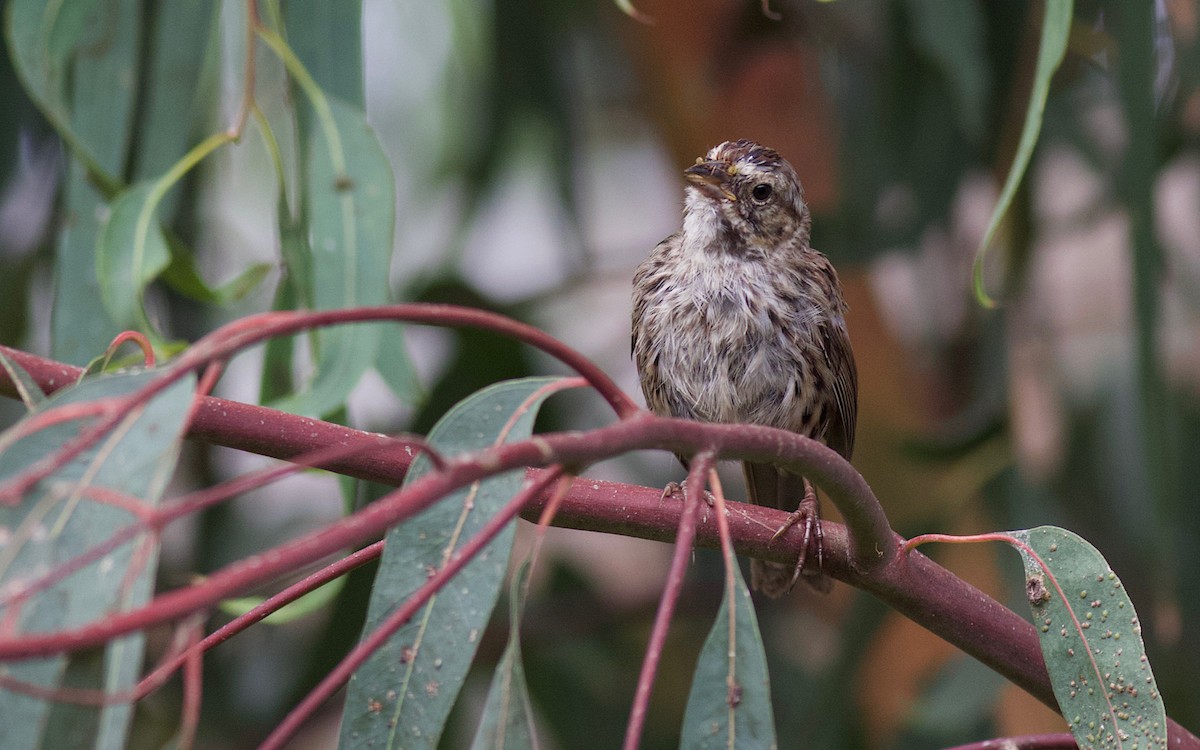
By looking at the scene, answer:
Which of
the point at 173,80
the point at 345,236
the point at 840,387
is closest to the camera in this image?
the point at 345,236

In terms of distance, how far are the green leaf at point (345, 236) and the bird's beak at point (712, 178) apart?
863 millimetres

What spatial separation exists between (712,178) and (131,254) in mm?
1348

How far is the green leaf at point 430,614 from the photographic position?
1.23m

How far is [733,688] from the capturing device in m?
1.23

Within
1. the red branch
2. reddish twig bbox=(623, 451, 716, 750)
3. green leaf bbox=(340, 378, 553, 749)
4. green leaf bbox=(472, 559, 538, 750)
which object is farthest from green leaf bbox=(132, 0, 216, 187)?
reddish twig bbox=(623, 451, 716, 750)

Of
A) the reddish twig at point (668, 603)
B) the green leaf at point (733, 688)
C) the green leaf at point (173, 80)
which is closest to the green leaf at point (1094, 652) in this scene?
the green leaf at point (733, 688)

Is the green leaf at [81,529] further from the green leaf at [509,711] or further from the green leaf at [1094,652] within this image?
the green leaf at [1094,652]

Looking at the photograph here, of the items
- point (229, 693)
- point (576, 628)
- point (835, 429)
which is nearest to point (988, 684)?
point (835, 429)

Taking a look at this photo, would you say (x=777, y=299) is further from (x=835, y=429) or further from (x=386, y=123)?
(x=386, y=123)

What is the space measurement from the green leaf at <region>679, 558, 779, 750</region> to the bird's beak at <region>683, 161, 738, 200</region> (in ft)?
5.67

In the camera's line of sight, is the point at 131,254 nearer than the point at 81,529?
No

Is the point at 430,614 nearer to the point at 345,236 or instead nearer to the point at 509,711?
the point at 509,711

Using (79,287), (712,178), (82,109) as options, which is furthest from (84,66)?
(712,178)

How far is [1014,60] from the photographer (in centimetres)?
369
